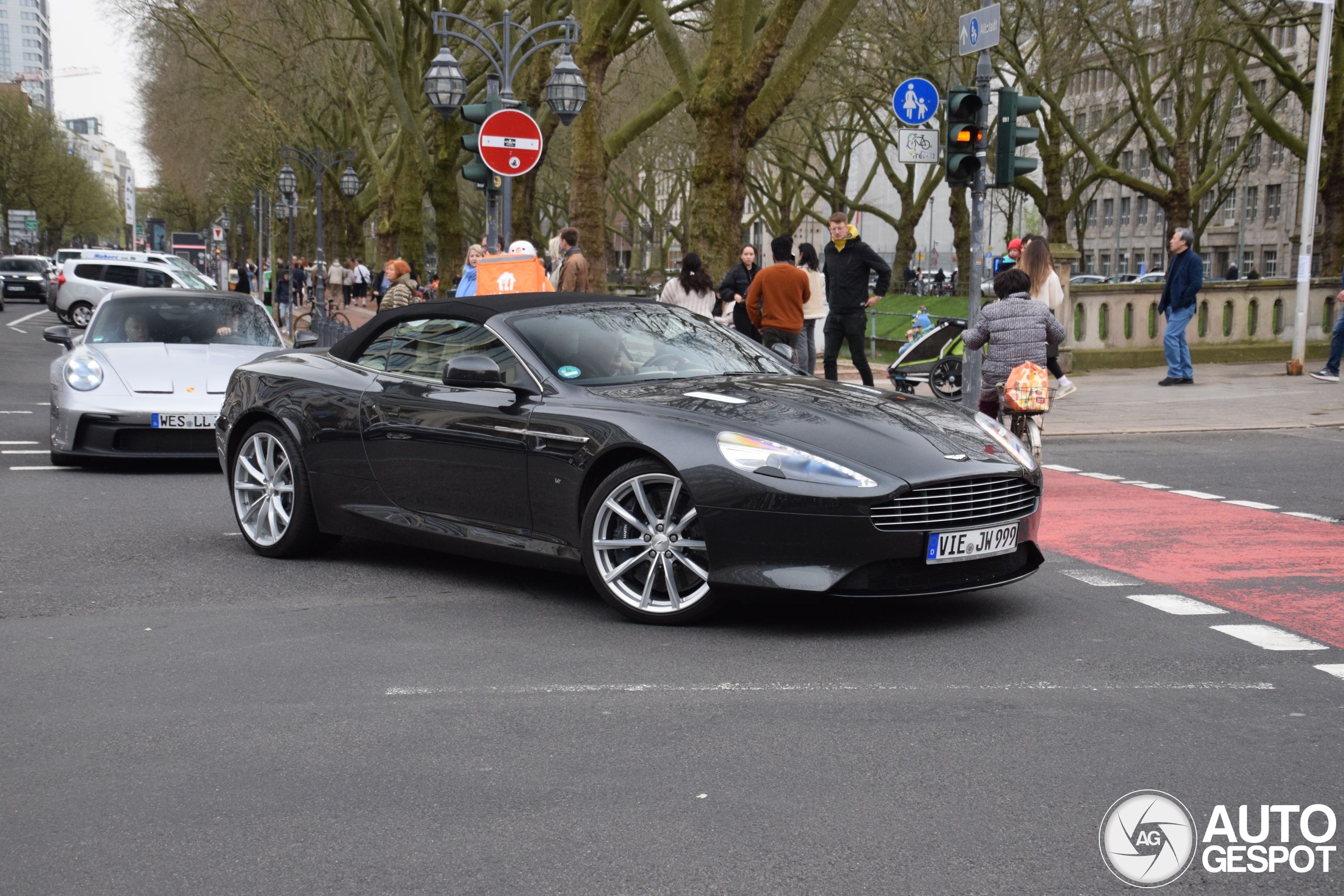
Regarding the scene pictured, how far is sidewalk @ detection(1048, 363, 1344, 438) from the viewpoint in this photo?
51.9 feet

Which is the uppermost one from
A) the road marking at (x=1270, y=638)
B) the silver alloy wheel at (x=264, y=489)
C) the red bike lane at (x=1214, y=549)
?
the silver alloy wheel at (x=264, y=489)

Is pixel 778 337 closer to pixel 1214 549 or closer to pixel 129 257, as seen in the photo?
pixel 1214 549

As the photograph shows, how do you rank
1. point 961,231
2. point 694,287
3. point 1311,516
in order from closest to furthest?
1. point 1311,516
2. point 694,287
3. point 961,231

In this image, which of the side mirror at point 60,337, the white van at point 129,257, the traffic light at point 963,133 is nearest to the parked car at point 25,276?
the white van at point 129,257

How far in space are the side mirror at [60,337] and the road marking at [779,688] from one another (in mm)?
8597

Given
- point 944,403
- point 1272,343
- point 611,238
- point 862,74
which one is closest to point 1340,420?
point 1272,343

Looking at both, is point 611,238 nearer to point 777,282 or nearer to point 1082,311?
point 1082,311

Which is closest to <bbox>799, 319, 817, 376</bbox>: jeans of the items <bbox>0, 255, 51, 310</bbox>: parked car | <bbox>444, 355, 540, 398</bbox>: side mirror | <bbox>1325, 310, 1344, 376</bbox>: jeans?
<bbox>1325, 310, 1344, 376</bbox>: jeans

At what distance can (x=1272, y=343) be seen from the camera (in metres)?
24.2

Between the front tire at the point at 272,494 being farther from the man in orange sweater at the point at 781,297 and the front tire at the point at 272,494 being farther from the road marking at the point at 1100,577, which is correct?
the man in orange sweater at the point at 781,297

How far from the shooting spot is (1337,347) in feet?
66.4

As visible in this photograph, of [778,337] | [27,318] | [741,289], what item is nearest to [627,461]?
[778,337]

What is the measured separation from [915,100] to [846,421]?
10.0 m

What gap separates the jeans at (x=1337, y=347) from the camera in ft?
65.3
